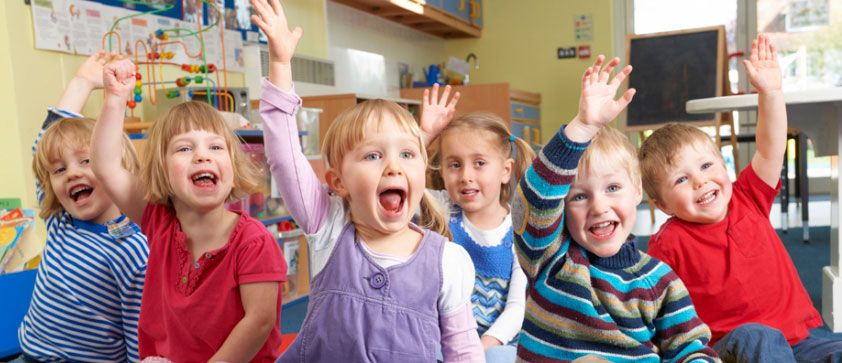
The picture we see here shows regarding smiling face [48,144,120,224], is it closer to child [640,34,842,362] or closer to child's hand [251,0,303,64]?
child's hand [251,0,303,64]

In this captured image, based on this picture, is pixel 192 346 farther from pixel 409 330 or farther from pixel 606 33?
pixel 606 33

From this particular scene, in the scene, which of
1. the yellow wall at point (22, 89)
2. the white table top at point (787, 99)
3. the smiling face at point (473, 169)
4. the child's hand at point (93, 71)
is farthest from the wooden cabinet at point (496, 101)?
the smiling face at point (473, 169)

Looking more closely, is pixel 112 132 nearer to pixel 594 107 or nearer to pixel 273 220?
pixel 594 107

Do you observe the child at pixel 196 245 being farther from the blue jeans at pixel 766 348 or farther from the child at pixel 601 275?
the blue jeans at pixel 766 348

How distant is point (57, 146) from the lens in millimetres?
1527

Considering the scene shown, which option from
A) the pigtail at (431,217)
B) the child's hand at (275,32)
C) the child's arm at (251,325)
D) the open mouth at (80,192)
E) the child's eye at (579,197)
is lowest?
the child's arm at (251,325)

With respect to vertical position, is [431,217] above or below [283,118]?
below

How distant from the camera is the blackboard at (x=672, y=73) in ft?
16.8

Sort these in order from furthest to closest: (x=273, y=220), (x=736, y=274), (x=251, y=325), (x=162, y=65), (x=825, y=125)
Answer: (x=162, y=65) < (x=273, y=220) < (x=825, y=125) < (x=736, y=274) < (x=251, y=325)

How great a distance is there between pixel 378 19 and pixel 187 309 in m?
4.45

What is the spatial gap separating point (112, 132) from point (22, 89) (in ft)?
5.39

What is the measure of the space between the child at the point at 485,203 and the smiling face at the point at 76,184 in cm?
68

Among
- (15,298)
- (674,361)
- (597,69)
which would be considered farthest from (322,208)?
(15,298)

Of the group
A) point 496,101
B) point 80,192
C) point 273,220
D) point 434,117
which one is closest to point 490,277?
point 434,117
